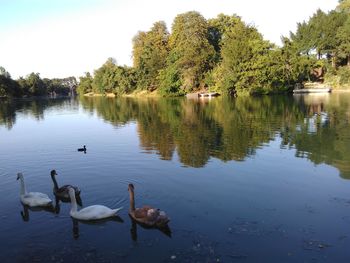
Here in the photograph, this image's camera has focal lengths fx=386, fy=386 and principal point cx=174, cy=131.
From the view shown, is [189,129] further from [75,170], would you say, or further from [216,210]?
[216,210]

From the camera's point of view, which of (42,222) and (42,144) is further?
(42,144)

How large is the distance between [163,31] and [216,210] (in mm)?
121082

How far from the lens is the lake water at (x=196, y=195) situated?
11.4m

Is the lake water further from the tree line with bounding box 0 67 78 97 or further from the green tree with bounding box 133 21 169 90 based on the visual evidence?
the tree line with bounding box 0 67 78 97

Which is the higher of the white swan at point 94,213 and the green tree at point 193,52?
the green tree at point 193,52

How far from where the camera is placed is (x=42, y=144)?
3133 cm

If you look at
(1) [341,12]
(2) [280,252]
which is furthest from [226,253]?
(1) [341,12]

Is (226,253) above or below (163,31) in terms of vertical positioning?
below

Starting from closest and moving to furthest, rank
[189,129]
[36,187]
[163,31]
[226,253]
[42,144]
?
[226,253] → [36,187] → [42,144] → [189,129] → [163,31]

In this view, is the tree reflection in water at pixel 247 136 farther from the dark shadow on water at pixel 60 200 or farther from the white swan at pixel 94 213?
the white swan at pixel 94 213

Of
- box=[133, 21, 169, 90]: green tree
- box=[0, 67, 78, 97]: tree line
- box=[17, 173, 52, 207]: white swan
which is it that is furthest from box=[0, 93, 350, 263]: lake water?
box=[0, 67, 78, 97]: tree line

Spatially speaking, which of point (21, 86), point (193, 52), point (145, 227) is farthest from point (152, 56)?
point (145, 227)

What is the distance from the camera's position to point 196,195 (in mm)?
16281

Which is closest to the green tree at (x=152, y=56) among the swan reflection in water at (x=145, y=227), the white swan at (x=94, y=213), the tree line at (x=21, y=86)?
the tree line at (x=21, y=86)
